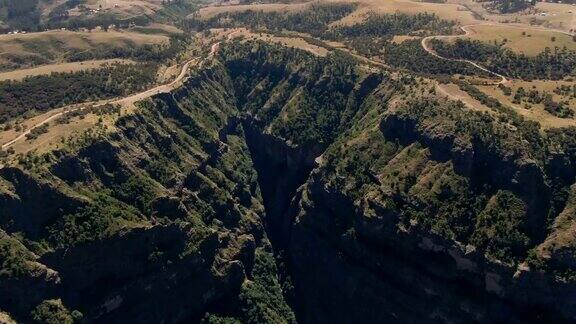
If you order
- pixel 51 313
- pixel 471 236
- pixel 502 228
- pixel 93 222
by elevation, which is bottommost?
pixel 51 313

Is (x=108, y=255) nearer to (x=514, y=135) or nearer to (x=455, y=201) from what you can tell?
(x=455, y=201)

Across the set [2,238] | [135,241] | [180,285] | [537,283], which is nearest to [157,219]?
[135,241]

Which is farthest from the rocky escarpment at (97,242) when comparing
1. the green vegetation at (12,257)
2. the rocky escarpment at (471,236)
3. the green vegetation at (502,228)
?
the green vegetation at (502,228)

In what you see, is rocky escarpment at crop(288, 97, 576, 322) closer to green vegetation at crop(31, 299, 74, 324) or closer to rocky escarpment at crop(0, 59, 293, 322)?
rocky escarpment at crop(0, 59, 293, 322)

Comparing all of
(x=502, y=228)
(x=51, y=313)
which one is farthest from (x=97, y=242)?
(x=502, y=228)

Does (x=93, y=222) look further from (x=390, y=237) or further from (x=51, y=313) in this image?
(x=390, y=237)

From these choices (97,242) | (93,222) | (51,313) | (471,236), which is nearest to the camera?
(51,313)

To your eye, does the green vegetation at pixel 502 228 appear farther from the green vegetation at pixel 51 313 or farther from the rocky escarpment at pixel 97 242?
the green vegetation at pixel 51 313

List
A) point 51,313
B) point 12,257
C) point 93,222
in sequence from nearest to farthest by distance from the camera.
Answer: point 12,257 → point 51,313 → point 93,222

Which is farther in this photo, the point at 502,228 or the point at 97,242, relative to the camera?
the point at 502,228

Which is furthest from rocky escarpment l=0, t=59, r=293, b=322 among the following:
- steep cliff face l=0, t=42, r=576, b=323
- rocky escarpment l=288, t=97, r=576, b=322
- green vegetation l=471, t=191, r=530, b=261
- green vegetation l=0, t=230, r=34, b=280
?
green vegetation l=471, t=191, r=530, b=261

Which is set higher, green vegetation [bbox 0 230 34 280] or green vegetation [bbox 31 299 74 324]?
green vegetation [bbox 0 230 34 280]
